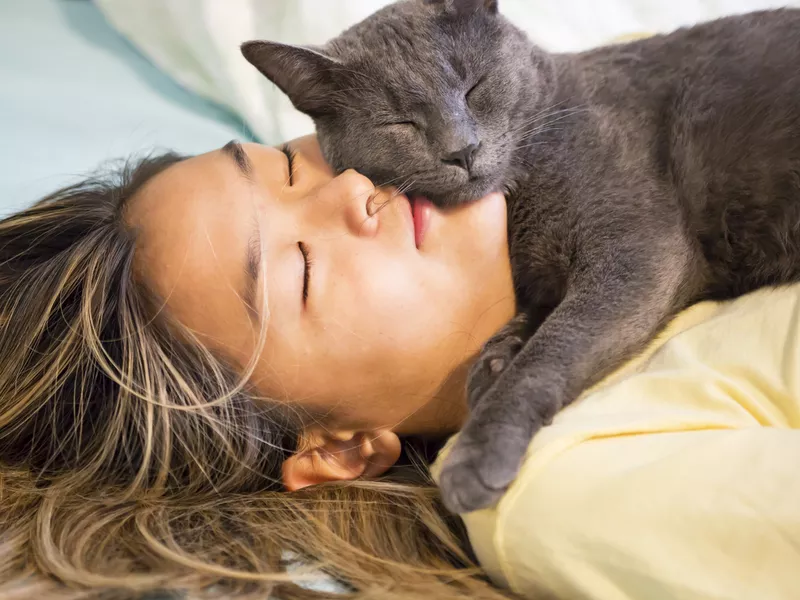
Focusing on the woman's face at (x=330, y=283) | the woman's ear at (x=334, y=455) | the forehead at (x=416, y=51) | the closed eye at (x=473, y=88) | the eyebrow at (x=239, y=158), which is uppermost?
the forehead at (x=416, y=51)

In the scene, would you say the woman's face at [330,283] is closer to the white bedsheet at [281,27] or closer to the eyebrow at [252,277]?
the eyebrow at [252,277]

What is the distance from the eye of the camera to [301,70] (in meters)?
1.08

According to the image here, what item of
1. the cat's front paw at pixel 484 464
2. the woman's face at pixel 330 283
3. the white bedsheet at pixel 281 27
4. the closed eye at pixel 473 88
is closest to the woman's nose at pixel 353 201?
the woman's face at pixel 330 283

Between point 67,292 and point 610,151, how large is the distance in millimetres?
903

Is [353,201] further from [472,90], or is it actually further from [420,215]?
[472,90]

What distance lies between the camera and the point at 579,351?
35.3 inches

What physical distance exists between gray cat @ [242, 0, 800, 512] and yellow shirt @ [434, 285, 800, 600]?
5.7 inches

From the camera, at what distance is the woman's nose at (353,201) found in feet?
3.08

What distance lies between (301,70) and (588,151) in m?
0.50

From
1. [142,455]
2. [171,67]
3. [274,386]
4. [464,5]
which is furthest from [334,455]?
[171,67]

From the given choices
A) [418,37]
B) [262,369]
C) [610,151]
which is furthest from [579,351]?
[418,37]

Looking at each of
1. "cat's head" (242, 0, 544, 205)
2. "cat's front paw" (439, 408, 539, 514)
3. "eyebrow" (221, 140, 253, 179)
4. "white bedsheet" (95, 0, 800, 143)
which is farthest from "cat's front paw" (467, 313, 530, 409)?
"white bedsheet" (95, 0, 800, 143)

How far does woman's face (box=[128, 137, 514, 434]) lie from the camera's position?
91 cm

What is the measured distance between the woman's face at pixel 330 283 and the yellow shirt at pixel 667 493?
0.79ft
